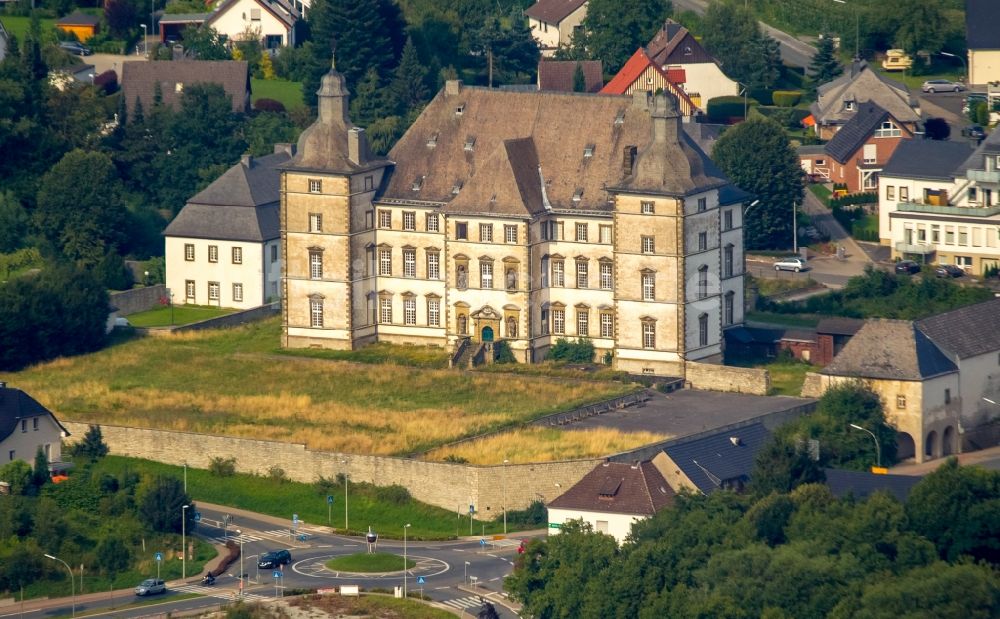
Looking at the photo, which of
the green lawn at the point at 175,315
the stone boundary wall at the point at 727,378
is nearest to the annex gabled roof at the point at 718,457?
the stone boundary wall at the point at 727,378

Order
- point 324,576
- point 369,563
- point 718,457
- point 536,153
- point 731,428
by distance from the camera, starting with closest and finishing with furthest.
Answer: point 324,576 → point 369,563 → point 718,457 → point 731,428 → point 536,153

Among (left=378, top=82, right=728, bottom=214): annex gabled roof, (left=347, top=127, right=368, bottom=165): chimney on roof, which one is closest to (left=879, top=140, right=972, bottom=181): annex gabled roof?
(left=378, top=82, right=728, bottom=214): annex gabled roof

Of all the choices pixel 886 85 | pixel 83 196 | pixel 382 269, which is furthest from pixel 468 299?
pixel 886 85

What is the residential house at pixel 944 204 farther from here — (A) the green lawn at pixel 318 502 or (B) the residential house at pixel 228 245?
(A) the green lawn at pixel 318 502

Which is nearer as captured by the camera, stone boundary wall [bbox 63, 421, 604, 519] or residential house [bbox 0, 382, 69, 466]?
stone boundary wall [bbox 63, 421, 604, 519]

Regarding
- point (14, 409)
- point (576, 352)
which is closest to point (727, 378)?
point (576, 352)

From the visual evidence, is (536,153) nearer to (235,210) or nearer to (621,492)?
(235,210)

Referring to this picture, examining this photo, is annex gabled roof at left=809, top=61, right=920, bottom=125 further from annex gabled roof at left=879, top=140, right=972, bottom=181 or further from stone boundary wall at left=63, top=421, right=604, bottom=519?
stone boundary wall at left=63, top=421, right=604, bottom=519
